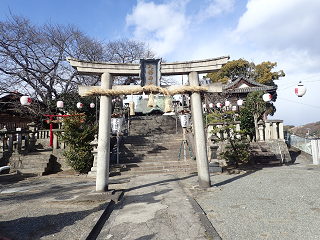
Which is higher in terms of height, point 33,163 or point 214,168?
point 33,163

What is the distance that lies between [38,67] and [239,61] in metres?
27.4

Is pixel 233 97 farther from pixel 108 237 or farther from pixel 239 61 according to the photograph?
pixel 108 237

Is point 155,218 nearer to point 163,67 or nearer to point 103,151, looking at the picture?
point 103,151

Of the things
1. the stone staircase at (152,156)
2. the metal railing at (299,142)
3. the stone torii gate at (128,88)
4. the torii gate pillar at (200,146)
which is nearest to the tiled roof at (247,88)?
the metal railing at (299,142)

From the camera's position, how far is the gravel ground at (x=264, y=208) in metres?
3.32

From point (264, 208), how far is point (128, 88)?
4935mm

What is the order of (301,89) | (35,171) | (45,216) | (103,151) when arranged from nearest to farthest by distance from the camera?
(45,216) → (103,151) → (301,89) → (35,171)

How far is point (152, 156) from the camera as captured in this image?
12.4 meters

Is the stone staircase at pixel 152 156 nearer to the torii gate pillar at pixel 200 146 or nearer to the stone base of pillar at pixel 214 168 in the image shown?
the stone base of pillar at pixel 214 168

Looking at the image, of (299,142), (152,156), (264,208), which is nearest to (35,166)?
(152,156)

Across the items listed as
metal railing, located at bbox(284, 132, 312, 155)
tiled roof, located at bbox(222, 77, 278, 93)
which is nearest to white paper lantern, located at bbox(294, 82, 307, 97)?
metal railing, located at bbox(284, 132, 312, 155)

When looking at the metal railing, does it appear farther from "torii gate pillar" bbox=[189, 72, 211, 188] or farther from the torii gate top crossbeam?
the torii gate top crossbeam

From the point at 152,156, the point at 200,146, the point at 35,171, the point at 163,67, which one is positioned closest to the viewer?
the point at 200,146

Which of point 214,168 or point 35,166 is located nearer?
point 214,168
